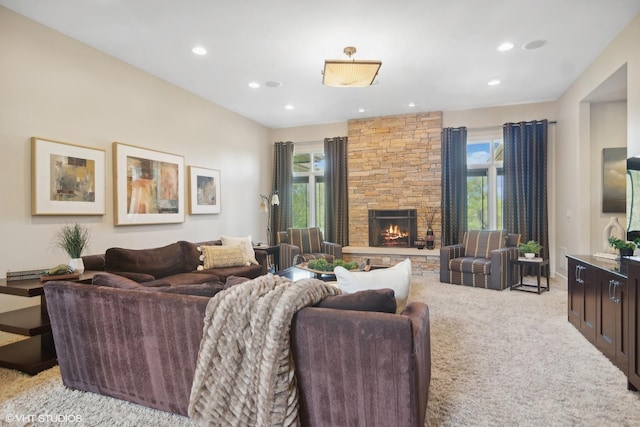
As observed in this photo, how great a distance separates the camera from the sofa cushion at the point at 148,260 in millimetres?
3506

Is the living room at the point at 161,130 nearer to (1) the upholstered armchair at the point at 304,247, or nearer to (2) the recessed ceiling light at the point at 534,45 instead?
(2) the recessed ceiling light at the point at 534,45

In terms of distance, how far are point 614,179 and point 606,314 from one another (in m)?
2.69

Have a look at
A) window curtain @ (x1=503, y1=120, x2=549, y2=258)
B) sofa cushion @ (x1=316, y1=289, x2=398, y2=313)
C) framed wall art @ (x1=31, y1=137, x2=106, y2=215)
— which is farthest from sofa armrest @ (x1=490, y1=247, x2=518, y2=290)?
framed wall art @ (x1=31, y1=137, x2=106, y2=215)

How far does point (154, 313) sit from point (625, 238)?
14.4 feet

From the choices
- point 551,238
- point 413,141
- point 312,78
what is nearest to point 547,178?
point 551,238

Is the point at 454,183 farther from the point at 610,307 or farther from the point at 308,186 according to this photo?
the point at 610,307

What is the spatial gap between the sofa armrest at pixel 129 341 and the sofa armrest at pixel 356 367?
630 mm

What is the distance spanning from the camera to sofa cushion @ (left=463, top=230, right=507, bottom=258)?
527cm

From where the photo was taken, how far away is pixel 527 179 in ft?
19.0

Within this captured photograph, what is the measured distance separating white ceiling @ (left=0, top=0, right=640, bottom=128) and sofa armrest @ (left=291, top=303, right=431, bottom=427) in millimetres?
2763

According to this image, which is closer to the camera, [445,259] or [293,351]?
[293,351]

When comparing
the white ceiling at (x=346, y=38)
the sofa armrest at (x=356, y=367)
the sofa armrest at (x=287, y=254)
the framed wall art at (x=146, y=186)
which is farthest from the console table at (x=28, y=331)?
the sofa armrest at (x=287, y=254)

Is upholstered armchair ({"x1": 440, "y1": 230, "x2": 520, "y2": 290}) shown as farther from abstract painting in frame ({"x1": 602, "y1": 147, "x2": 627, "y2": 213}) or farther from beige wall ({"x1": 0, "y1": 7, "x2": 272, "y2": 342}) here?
A: beige wall ({"x1": 0, "y1": 7, "x2": 272, "y2": 342})

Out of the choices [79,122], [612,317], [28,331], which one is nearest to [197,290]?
[28,331]
